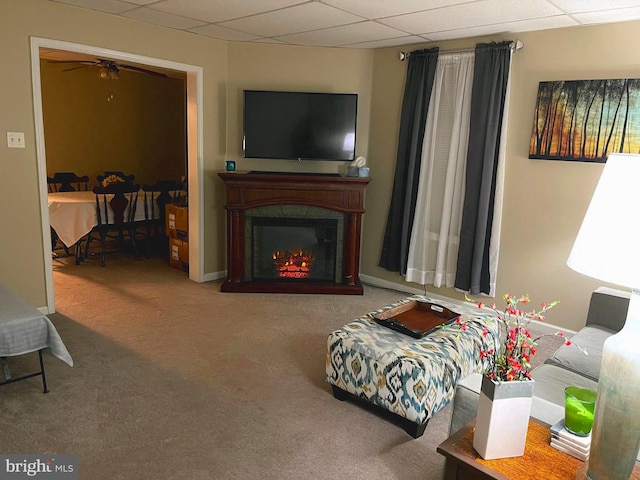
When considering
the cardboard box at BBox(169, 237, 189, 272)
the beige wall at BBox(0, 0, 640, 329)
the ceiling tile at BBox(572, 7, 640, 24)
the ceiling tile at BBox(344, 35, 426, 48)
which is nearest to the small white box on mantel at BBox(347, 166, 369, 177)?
the beige wall at BBox(0, 0, 640, 329)

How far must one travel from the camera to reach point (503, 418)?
1.43m

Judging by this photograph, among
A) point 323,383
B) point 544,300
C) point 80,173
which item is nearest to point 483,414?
point 323,383

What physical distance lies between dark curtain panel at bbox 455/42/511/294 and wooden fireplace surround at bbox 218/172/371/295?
982 millimetres

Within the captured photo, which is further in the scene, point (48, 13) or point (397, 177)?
point (397, 177)

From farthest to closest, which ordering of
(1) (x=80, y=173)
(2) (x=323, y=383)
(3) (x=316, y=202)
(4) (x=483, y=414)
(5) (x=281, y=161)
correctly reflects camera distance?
(1) (x=80, y=173) < (5) (x=281, y=161) < (3) (x=316, y=202) < (2) (x=323, y=383) < (4) (x=483, y=414)

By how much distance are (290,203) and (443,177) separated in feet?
4.75

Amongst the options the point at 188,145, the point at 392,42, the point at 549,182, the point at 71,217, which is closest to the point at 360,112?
the point at 392,42

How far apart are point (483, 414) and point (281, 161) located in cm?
379

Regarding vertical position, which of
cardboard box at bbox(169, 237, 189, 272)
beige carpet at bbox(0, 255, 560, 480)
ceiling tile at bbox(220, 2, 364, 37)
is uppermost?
ceiling tile at bbox(220, 2, 364, 37)

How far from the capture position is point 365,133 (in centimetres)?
490

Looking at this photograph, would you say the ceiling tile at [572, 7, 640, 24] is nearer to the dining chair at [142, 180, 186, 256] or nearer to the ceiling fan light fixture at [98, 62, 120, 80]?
the dining chair at [142, 180, 186, 256]

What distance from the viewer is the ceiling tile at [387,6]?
314cm

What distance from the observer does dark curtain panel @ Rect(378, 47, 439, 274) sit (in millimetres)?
4363

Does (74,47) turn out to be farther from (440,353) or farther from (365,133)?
(440,353)
